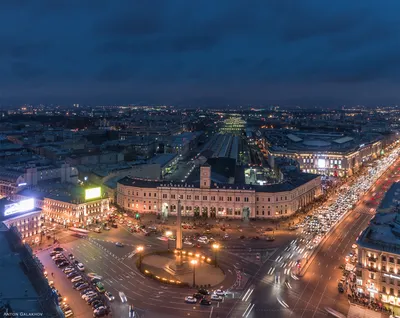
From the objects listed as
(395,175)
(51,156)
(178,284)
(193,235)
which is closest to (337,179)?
(395,175)

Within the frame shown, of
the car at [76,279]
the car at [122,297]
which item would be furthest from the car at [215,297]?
the car at [76,279]

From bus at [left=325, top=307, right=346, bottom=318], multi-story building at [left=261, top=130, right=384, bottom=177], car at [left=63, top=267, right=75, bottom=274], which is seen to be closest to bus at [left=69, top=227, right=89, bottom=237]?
car at [left=63, top=267, right=75, bottom=274]

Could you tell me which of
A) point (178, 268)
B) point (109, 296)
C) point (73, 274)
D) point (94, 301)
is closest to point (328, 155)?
point (178, 268)

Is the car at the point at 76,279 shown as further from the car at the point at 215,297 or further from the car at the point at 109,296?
the car at the point at 215,297

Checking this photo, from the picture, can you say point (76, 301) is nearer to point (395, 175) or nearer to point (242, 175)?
point (242, 175)

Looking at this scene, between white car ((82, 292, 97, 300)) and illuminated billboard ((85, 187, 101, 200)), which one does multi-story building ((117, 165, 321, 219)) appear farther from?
white car ((82, 292, 97, 300))
